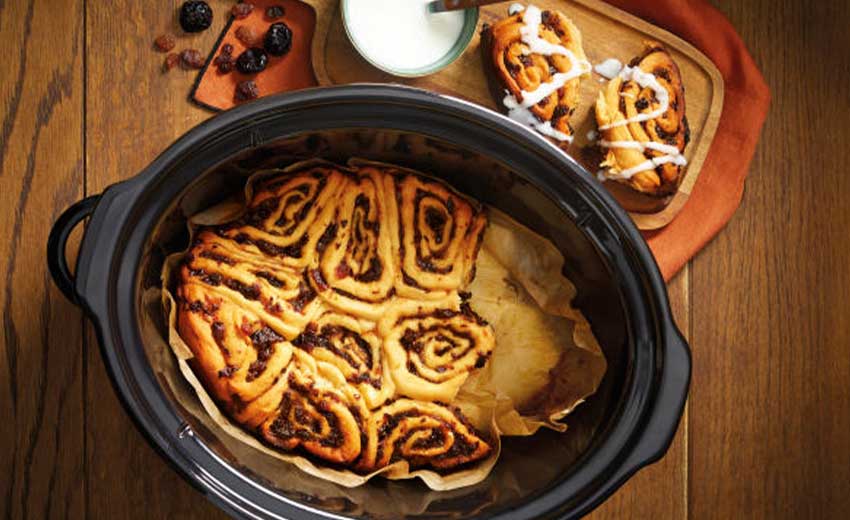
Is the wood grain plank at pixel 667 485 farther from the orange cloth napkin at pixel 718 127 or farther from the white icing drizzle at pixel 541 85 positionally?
the white icing drizzle at pixel 541 85

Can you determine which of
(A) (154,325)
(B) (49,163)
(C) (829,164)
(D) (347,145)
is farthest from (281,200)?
(C) (829,164)

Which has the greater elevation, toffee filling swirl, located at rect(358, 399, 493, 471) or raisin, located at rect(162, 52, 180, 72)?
raisin, located at rect(162, 52, 180, 72)

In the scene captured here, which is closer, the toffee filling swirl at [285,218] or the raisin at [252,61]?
the toffee filling swirl at [285,218]

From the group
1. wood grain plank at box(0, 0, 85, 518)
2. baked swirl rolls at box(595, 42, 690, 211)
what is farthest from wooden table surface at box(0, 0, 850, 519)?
baked swirl rolls at box(595, 42, 690, 211)

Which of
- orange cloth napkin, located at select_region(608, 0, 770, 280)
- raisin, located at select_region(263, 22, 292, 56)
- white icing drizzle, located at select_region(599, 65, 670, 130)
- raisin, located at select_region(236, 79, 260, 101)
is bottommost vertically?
orange cloth napkin, located at select_region(608, 0, 770, 280)

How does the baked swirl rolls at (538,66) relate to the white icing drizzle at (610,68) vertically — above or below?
above

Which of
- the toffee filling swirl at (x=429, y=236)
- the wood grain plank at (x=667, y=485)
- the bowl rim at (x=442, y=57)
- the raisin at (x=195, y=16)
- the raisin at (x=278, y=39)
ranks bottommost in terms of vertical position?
the wood grain plank at (x=667, y=485)

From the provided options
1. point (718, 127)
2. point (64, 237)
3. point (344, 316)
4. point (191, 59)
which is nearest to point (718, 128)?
point (718, 127)

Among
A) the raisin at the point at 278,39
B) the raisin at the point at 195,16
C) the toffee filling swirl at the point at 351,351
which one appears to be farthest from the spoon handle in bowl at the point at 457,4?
the toffee filling swirl at the point at 351,351

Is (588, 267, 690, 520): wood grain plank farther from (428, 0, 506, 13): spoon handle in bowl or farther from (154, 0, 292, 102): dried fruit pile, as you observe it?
(154, 0, 292, 102): dried fruit pile
